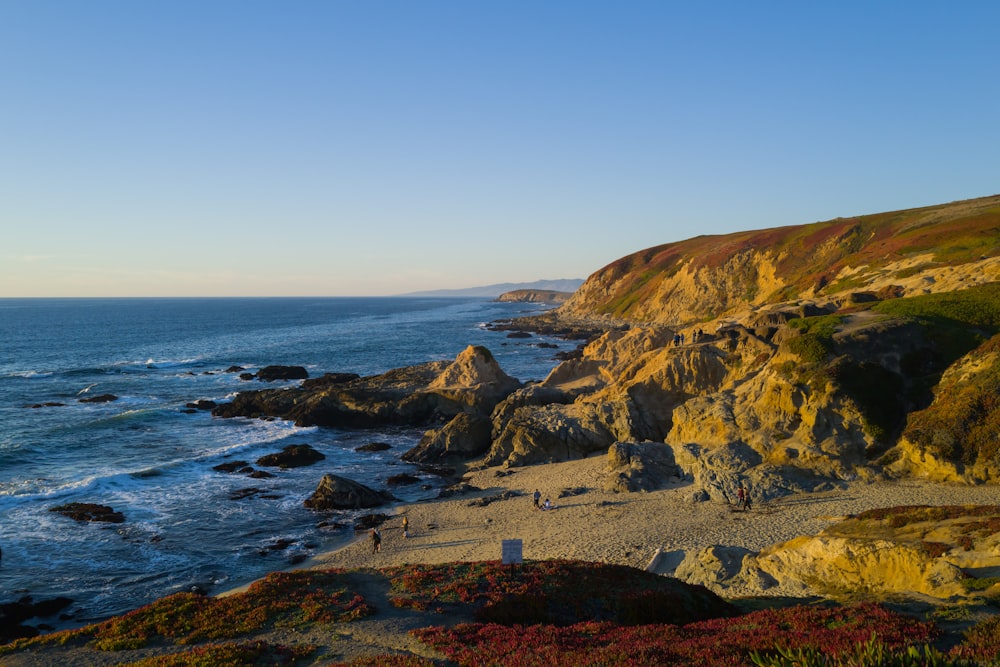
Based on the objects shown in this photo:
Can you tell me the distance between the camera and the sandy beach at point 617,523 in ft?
81.8

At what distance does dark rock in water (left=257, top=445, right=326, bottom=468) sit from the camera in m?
42.8

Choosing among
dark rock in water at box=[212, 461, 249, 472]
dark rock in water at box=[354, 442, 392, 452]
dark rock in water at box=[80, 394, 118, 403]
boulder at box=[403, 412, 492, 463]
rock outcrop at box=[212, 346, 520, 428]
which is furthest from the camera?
dark rock in water at box=[80, 394, 118, 403]

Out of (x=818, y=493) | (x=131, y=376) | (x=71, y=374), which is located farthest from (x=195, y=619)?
(x=71, y=374)

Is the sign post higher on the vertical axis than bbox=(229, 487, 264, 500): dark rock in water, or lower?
higher

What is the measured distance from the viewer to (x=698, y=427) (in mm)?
35062

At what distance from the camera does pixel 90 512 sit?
108 feet

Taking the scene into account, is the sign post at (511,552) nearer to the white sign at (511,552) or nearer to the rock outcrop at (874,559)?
the white sign at (511,552)

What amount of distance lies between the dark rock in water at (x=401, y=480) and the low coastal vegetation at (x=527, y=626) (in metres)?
18.7

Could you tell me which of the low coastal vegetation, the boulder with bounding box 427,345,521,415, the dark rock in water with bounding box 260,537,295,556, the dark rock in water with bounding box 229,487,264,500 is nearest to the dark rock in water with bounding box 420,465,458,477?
the dark rock in water with bounding box 229,487,264,500

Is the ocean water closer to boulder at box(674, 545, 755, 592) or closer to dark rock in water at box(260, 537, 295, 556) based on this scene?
dark rock in water at box(260, 537, 295, 556)

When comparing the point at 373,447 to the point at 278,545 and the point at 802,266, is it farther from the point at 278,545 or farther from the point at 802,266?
the point at 802,266

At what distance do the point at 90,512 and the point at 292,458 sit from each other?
13133 millimetres

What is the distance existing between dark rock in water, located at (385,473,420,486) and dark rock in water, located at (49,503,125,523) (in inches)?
608

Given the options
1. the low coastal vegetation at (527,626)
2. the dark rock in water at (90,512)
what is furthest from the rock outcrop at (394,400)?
the low coastal vegetation at (527,626)
